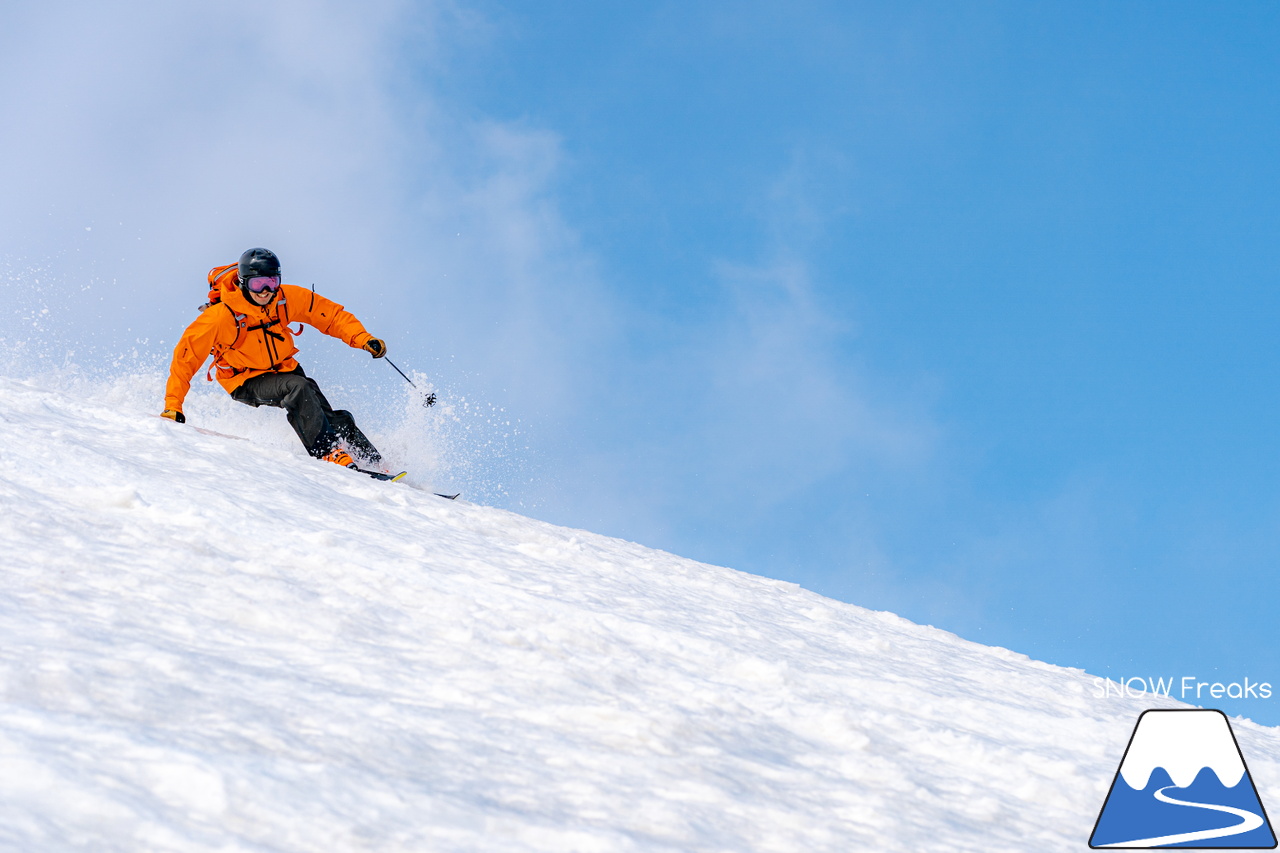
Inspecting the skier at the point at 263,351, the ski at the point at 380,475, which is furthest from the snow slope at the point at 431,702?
the skier at the point at 263,351

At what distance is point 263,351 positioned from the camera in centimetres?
891

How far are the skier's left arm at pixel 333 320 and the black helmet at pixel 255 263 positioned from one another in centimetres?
63

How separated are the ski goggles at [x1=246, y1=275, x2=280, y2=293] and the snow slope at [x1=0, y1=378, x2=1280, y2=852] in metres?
3.11

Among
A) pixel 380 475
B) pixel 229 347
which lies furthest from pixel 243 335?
pixel 380 475

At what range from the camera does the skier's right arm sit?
8.02 m

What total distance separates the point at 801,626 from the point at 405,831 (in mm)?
3816

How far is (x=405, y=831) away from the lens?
2.14 metres

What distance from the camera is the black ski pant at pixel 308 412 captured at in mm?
8633

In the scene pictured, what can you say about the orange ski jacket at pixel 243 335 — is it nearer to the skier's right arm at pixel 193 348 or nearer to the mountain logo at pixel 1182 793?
the skier's right arm at pixel 193 348

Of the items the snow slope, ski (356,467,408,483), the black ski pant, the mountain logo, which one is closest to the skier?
the black ski pant

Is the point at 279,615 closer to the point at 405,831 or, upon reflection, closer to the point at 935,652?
the point at 405,831

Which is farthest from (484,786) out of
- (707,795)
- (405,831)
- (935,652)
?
(935,652)

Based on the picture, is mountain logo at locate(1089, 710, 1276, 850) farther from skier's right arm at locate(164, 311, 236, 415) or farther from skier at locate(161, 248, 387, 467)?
skier's right arm at locate(164, 311, 236, 415)

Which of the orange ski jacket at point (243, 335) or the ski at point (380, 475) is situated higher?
the orange ski jacket at point (243, 335)
